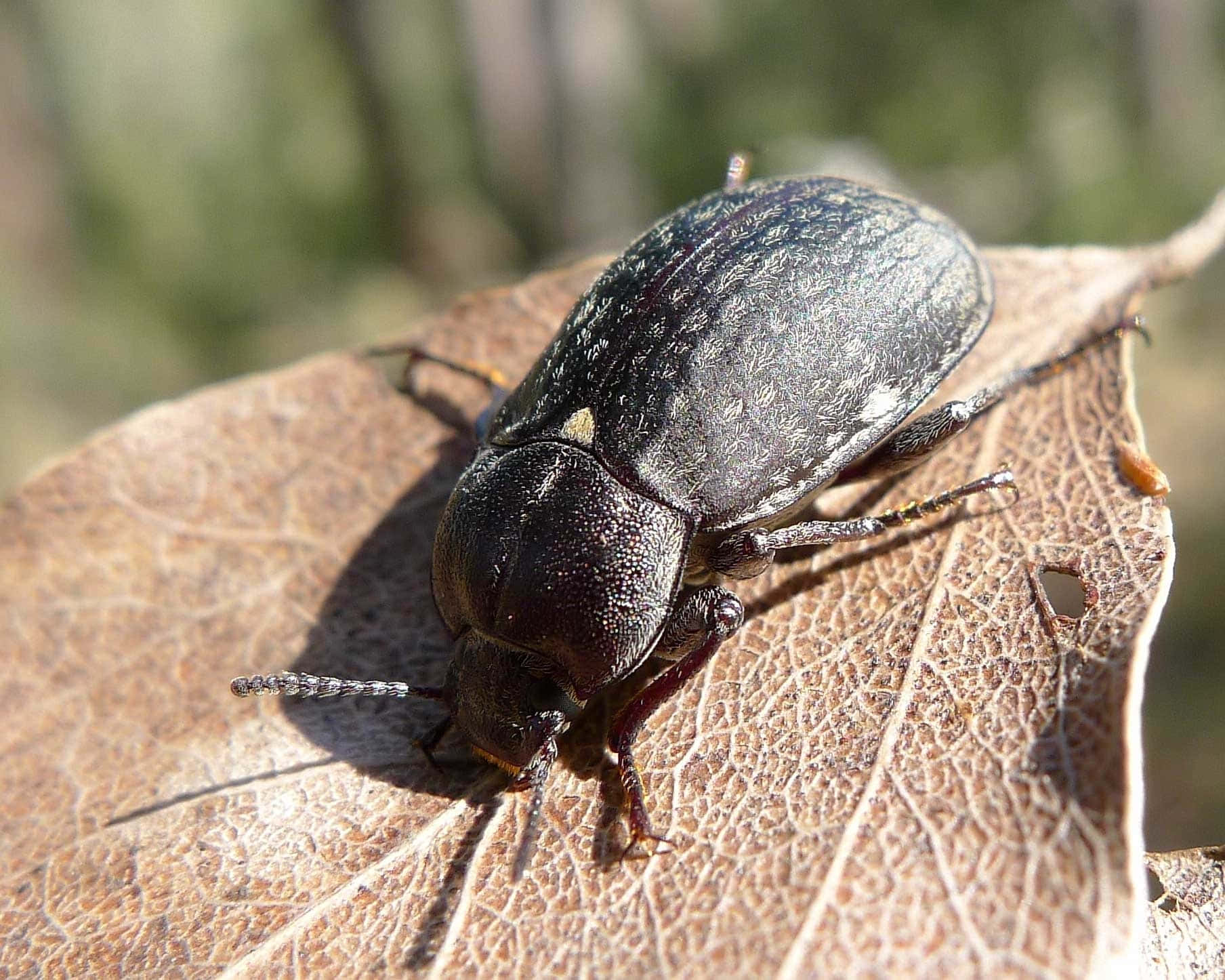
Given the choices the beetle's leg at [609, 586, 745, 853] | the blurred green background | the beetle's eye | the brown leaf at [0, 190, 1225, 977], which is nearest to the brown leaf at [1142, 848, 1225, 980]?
the brown leaf at [0, 190, 1225, 977]

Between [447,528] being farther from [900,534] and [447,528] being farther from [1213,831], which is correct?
[1213,831]

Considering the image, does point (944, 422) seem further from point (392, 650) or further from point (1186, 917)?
point (392, 650)

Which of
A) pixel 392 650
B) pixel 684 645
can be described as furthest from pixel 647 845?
pixel 392 650

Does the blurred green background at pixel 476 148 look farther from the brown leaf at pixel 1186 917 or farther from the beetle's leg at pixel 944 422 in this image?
the brown leaf at pixel 1186 917

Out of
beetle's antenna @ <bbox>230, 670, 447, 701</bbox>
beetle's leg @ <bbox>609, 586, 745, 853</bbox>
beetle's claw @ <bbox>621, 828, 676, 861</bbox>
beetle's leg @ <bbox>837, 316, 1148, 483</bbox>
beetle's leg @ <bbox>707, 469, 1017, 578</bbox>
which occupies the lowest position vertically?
beetle's claw @ <bbox>621, 828, 676, 861</bbox>

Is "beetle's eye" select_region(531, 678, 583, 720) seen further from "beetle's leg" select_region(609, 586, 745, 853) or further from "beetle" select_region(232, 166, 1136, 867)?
"beetle's leg" select_region(609, 586, 745, 853)

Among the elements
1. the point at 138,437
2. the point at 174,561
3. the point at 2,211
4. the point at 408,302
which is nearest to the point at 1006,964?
the point at 174,561

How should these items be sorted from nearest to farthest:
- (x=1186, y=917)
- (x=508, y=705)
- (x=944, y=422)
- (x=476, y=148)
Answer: (x=1186, y=917) < (x=508, y=705) < (x=944, y=422) < (x=476, y=148)
